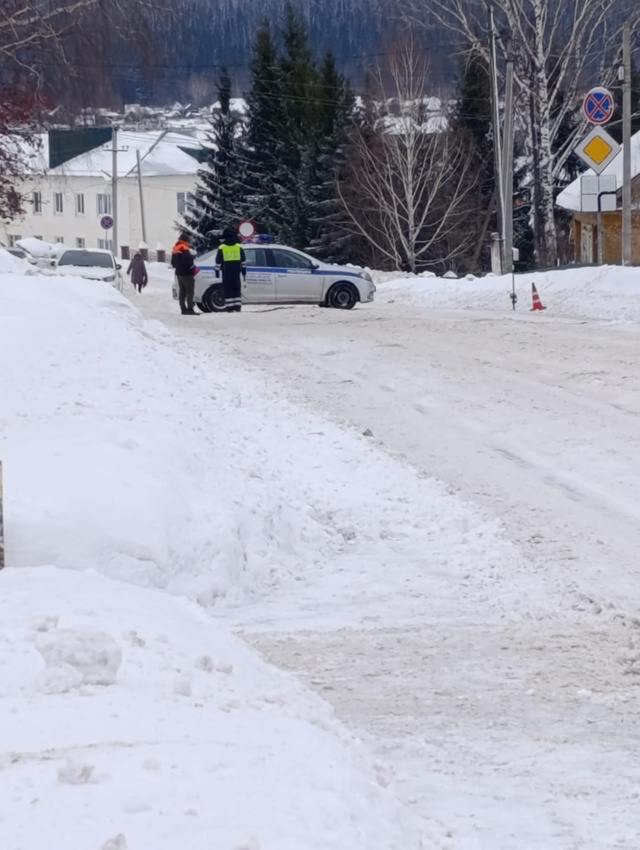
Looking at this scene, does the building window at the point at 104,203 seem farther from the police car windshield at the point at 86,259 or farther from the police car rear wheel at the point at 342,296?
the police car rear wheel at the point at 342,296

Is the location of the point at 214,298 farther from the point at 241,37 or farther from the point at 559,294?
the point at 241,37

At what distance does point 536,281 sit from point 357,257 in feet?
95.9

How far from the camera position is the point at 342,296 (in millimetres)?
29094

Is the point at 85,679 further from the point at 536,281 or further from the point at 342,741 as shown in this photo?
the point at 536,281

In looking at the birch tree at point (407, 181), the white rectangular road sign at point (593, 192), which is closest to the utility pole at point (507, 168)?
the white rectangular road sign at point (593, 192)

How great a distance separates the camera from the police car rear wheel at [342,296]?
29.0m

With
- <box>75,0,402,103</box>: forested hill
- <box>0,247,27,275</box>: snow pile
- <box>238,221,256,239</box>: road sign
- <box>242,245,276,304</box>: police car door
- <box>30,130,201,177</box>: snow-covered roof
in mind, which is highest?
<box>75,0,402,103</box>: forested hill

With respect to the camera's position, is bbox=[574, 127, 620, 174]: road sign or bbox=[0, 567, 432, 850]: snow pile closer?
bbox=[0, 567, 432, 850]: snow pile

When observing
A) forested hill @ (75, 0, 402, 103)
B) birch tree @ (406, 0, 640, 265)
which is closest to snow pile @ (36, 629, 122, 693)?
birch tree @ (406, 0, 640, 265)

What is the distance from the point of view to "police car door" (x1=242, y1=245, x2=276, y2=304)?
28.9m

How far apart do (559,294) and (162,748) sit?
2511 cm

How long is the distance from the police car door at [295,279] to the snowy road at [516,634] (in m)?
12.4

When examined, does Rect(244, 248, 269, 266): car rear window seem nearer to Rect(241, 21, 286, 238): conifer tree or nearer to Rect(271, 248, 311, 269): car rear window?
Rect(271, 248, 311, 269): car rear window

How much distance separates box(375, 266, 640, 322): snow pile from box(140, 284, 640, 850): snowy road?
32.3 ft
